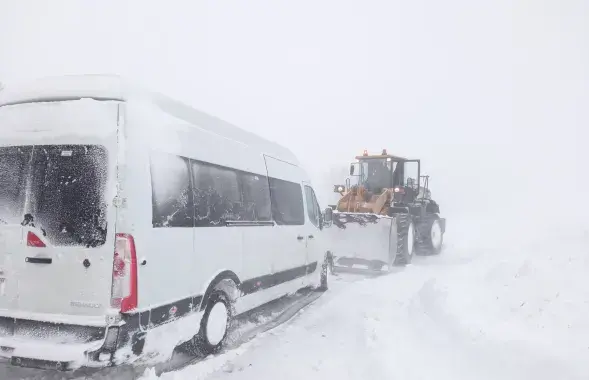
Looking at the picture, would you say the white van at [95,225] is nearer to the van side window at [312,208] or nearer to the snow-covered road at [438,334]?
the snow-covered road at [438,334]

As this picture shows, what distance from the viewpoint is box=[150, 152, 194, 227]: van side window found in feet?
12.7

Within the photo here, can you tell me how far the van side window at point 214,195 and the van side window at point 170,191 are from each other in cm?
14

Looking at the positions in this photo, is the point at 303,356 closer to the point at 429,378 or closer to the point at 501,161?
the point at 429,378

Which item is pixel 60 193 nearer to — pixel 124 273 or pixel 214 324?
pixel 124 273

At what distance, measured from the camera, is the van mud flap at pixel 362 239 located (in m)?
11.0

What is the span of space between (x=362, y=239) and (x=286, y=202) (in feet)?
15.9

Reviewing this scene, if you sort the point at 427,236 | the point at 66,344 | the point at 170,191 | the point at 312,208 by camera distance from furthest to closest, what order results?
the point at 427,236
the point at 312,208
the point at 170,191
the point at 66,344

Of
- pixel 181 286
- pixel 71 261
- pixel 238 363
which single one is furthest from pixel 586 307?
pixel 71 261

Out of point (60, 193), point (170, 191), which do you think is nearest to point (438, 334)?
point (170, 191)

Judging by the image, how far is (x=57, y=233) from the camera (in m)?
3.58

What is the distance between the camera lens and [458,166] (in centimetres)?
5203

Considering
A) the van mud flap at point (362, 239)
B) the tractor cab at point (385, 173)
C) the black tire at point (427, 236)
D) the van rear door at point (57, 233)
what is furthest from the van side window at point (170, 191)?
the black tire at point (427, 236)

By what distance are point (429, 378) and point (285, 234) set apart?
319 cm

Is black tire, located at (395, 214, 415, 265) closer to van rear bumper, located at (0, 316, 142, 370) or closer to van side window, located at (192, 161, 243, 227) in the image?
van side window, located at (192, 161, 243, 227)
